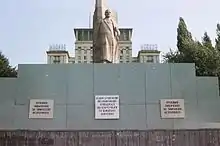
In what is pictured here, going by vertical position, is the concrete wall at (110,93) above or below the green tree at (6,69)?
below

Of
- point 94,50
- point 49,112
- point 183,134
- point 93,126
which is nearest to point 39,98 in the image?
point 49,112

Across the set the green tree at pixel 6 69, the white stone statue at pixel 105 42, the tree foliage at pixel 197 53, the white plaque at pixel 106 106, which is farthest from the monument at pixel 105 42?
the green tree at pixel 6 69

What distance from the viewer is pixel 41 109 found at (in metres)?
12.5

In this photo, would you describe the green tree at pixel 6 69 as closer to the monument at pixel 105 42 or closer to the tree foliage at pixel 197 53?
the tree foliage at pixel 197 53

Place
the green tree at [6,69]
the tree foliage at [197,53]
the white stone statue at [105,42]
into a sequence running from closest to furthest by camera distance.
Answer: the white stone statue at [105,42]
the tree foliage at [197,53]
the green tree at [6,69]

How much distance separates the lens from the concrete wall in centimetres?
1234

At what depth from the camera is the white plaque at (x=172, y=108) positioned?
12.4 m

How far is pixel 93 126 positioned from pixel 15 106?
8.36 ft

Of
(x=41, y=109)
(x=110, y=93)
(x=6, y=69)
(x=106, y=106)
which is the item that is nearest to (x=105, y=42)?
(x=110, y=93)

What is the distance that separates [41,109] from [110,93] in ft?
7.31

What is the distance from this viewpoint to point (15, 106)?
12484 millimetres

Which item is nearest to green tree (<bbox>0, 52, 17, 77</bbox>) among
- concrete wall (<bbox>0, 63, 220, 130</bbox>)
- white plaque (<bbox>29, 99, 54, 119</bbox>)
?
concrete wall (<bbox>0, 63, 220, 130</bbox>)

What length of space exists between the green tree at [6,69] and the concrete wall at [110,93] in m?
14.1

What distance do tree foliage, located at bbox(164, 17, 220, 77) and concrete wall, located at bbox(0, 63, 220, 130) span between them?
36.8 feet
